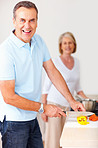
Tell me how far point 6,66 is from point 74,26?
8.13ft

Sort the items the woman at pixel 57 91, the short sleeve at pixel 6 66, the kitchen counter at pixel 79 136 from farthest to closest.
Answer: the woman at pixel 57 91, the short sleeve at pixel 6 66, the kitchen counter at pixel 79 136

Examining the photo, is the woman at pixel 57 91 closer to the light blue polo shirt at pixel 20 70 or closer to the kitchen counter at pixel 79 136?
the light blue polo shirt at pixel 20 70

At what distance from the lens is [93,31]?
3906 millimetres

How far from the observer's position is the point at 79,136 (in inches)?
53.4

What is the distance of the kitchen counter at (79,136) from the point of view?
51.1 inches

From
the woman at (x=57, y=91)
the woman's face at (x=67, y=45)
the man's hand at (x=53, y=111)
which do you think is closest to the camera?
the man's hand at (x=53, y=111)

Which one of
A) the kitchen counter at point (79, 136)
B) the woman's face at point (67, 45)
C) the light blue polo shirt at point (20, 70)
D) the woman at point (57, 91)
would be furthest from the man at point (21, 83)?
the woman's face at point (67, 45)

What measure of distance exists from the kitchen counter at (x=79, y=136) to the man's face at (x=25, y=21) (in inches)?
23.5

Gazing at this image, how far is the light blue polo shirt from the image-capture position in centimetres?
159

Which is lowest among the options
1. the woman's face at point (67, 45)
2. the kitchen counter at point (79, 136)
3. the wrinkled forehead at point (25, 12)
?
the kitchen counter at point (79, 136)

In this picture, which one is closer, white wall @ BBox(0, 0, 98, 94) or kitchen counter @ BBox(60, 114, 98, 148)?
kitchen counter @ BBox(60, 114, 98, 148)

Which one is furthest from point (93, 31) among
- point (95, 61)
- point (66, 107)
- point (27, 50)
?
point (27, 50)

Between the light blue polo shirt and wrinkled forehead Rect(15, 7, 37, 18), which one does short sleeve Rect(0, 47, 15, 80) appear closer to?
the light blue polo shirt

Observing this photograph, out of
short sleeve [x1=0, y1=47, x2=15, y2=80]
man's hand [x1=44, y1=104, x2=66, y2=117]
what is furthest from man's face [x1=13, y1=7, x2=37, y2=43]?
man's hand [x1=44, y1=104, x2=66, y2=117]
